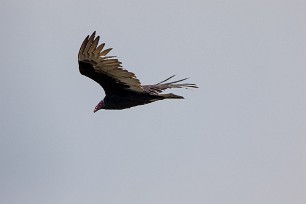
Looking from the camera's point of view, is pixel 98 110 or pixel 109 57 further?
pixel 98 110

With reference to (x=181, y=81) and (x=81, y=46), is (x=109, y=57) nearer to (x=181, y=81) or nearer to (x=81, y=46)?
(x=81, y=46)

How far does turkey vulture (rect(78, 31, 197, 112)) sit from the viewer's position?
2409 centimetres

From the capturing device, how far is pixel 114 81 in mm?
25031

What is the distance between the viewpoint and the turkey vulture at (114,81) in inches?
949

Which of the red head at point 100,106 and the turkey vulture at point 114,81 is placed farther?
the red head at point 100,106

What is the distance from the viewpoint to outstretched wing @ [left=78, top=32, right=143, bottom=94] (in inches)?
945

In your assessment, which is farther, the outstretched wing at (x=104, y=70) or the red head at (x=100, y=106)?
the red head at (x=100, y=106)

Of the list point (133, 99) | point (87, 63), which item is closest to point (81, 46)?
point (87, 63)

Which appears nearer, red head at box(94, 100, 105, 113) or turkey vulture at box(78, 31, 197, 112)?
turkey vulture at box(78, 31, 197, 112)

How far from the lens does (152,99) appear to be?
25.2 m

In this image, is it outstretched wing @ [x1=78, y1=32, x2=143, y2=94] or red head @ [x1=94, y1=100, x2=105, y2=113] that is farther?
red head @ [x1=94, y1=100, x2=105, y2=113]

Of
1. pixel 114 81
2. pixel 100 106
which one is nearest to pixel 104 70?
pixel 114 81

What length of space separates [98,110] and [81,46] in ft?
10.1

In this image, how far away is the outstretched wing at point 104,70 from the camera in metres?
24.0
